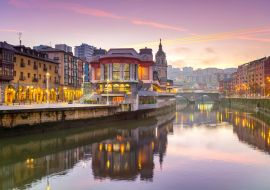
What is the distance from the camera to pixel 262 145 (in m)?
52.1

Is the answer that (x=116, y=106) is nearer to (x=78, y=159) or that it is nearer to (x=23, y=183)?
(x=78, y=159)

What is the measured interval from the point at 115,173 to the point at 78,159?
815cm

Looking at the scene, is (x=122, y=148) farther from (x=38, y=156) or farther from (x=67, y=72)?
(x=67, y=72)

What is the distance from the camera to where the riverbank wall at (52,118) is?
52625mm

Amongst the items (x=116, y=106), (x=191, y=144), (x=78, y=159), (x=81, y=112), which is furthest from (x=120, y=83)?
(x=78, y=159)

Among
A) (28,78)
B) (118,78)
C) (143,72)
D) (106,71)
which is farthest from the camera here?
(143,72)

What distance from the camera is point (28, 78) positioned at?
3866 inches

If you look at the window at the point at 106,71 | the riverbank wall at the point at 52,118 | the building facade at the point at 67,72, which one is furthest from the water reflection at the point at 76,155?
the building facade at the point at 67,72

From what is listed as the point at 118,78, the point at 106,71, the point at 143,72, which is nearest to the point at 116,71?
the point at 118,78

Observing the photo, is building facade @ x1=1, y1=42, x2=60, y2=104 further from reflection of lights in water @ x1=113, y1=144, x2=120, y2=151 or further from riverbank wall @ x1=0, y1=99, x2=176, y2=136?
reflection of lights in water @ x1=113, y1=144, x2=120, y2=151

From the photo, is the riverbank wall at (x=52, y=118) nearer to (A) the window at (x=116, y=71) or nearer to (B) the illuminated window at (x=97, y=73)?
(A) the window at (x=116, y=71)

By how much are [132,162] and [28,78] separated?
217 feet

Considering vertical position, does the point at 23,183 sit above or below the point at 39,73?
below

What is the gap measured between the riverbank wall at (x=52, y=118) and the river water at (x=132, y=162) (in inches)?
81.6
